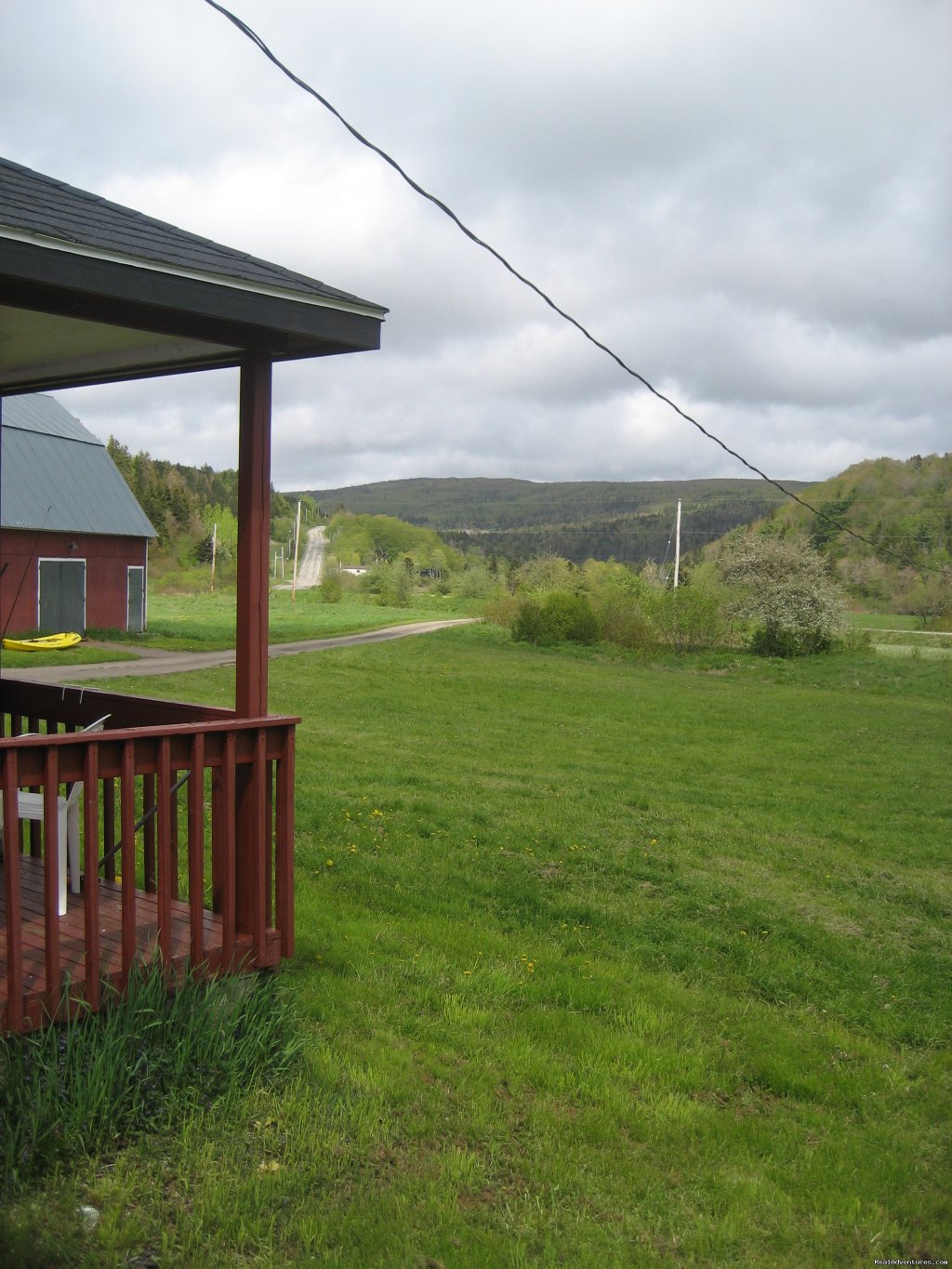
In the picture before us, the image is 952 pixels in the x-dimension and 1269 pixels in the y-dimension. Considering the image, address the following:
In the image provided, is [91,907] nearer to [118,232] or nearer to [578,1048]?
[578,1048]

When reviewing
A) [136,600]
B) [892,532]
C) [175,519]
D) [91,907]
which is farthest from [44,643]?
[175,519]

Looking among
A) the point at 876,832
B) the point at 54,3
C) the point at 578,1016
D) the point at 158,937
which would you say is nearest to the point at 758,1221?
the point at 578,1016

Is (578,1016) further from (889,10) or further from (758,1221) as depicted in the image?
(889,10)

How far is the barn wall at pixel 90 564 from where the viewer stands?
2514cm

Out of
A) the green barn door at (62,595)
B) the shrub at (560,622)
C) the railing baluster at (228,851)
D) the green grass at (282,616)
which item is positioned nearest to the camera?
the railing baluster at (228,851)

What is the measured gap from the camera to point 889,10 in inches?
265

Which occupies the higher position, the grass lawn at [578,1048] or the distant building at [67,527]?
the distant building at [67,527]

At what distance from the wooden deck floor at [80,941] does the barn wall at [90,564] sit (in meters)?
21.7

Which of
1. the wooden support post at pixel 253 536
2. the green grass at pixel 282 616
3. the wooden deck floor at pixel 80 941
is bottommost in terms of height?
the green grass at pixel 282 616

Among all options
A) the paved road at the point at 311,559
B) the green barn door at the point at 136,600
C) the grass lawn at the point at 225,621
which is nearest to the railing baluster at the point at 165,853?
the grass lawn at the point at 225,621

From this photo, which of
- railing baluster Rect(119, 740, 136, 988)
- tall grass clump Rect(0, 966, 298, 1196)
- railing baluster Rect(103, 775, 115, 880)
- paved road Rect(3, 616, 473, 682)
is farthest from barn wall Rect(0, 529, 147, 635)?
tall grass clump Rect(0, 966, 298, 1196)

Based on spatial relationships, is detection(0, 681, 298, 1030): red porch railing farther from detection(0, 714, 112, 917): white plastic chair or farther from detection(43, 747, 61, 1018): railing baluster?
detection(0, 714, 112, 917): white plastic chair

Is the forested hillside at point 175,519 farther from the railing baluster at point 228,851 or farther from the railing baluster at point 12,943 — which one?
the railing baluster at point 12,943

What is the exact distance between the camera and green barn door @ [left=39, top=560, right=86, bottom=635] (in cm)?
2584
